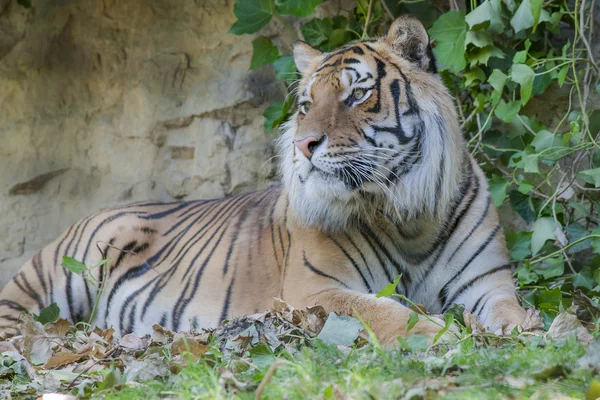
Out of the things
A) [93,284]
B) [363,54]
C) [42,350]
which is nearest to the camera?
[42,350]

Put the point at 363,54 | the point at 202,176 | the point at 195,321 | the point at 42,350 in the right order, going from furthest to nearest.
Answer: the point at 202,176, the point at 195,321, the point at 363,54, the point at 42,350

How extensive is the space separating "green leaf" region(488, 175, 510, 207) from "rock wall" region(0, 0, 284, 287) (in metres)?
1.77

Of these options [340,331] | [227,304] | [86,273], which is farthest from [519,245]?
[86,273]

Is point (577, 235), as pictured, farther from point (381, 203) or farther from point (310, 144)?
point (310, 144)

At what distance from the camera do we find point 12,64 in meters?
5.66

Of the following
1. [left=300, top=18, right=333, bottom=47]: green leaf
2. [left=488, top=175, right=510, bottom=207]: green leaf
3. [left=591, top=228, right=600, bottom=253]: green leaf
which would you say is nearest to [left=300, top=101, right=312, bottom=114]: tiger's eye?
[left=488, top=175, right=510, bottom=207]: green leaf

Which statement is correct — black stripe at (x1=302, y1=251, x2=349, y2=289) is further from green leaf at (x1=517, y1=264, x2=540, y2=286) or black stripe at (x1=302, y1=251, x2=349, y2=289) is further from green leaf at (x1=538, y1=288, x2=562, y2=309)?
green leaf at (x1=517, y1=264, x2=540, y2=286)

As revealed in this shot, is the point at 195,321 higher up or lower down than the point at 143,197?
lower down

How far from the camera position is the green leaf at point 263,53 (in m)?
5.09

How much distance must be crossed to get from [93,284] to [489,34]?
2860 mm

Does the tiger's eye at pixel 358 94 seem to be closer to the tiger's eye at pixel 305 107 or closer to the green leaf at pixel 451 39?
the tiger's eye at pixel 305 107

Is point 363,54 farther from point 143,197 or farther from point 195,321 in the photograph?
point 143,197

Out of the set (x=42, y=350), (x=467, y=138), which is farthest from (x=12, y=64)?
(x=467, y=138)

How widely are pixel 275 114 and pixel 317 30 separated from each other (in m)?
0.65
